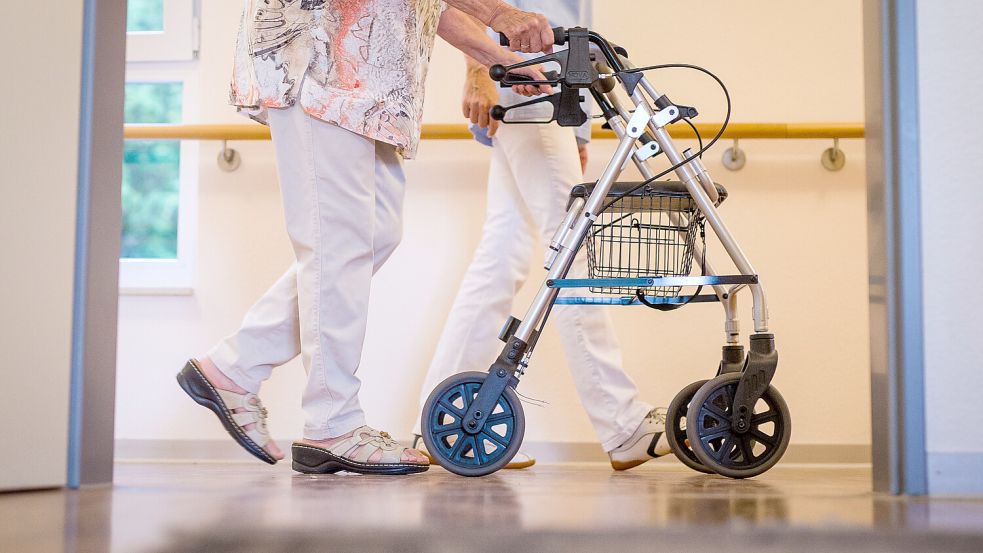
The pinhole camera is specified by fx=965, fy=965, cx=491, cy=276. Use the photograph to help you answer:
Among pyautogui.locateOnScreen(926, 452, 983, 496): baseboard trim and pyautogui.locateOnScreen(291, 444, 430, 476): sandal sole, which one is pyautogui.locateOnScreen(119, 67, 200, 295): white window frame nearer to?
pyautogui.locateOnScreen(291, 444, 430, 476): sandal sole

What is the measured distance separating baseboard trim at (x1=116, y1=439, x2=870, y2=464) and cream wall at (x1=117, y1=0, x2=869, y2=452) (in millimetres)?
25

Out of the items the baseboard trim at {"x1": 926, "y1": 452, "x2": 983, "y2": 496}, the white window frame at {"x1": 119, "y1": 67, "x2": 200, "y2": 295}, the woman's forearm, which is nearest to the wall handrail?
the white window frame at {"x1": 119, "y1": 67, "x2": 200, "y2": 295}

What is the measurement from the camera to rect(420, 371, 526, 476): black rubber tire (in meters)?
1.46

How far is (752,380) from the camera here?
150 centimetres

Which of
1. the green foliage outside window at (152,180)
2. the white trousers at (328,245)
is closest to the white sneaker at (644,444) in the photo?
the white trousers at (328,245)

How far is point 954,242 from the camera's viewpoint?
46.0 inches

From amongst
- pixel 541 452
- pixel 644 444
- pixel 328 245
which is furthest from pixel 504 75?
pixel 541 452

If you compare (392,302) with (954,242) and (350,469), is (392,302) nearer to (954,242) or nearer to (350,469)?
(350,469)

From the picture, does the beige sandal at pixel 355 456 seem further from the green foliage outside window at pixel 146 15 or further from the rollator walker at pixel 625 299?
the green foliage outside window at pixel 146 15

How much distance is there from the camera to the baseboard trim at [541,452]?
235cm

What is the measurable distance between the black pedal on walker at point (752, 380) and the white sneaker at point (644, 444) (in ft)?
1.10

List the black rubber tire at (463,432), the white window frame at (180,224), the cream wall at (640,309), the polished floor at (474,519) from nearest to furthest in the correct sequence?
the polished floor at (474,519), the black rubber tire at (463,432), the cream wall at (640,309), the white window frame at (180,224)

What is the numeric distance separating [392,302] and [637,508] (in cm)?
152

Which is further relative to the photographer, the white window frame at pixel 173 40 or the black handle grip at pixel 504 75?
the white window frame at pixel 173 40
